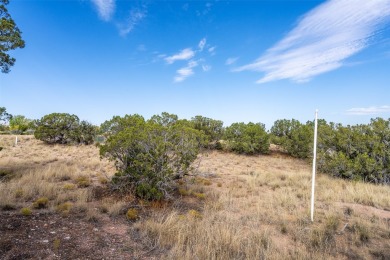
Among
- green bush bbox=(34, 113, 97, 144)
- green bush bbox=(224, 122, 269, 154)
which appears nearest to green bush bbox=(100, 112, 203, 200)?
green bush bbox=(224, 122, 269, 154)

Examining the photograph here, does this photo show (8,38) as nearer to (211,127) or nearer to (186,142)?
(186,142)

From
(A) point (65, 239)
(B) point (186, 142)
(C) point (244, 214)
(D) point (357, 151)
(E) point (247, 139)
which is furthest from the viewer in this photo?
(E) point (247, 139)

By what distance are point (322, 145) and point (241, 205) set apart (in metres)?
7.99

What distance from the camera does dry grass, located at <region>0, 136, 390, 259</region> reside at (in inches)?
176

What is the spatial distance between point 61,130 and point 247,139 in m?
16.2

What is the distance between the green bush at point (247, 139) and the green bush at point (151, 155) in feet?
40.6

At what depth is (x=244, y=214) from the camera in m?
6.57

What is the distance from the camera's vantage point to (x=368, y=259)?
4.30 metres

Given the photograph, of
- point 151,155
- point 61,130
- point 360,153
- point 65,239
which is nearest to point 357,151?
point 360,153

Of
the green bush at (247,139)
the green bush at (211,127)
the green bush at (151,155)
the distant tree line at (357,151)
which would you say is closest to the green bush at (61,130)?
the green bush at (211,127)

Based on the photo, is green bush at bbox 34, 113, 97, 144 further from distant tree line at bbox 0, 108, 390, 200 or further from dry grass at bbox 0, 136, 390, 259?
dry grass at bbox 0, 136, 390, 259

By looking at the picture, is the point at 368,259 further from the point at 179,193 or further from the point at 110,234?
the point at 179,193

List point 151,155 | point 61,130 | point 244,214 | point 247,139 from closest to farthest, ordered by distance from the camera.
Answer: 1. point 244,214
2. point 151,155
3. point 247,139
4. point 61,130

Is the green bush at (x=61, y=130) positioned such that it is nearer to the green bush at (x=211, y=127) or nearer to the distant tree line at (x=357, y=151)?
the green bush at (x=211, y=127)
